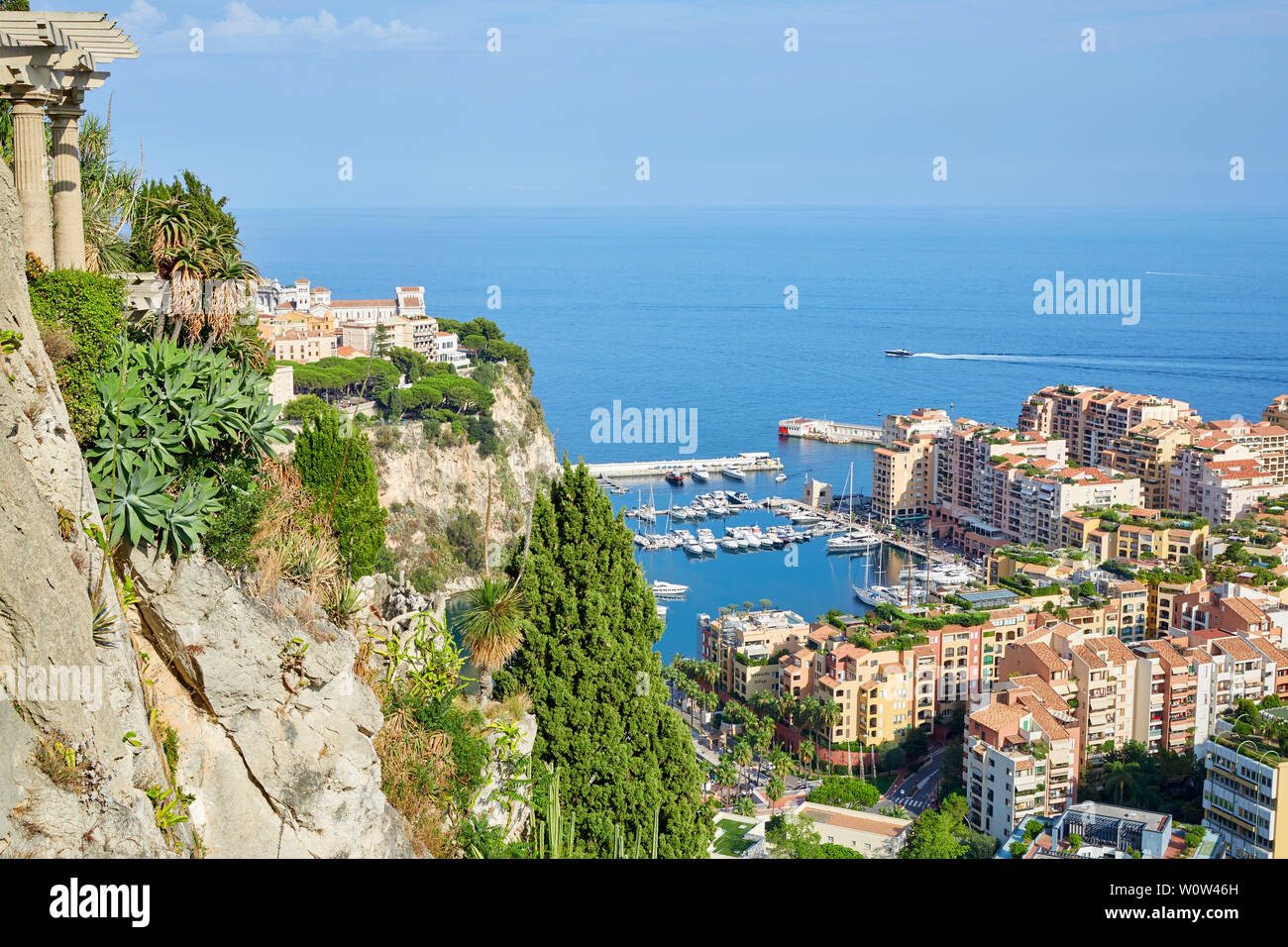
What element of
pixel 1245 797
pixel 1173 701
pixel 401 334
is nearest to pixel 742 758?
pixel 1173 701

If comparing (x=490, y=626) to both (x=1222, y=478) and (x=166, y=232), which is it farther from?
(x=1222, y=478)

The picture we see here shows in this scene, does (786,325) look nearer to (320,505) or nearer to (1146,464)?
(1146,464)

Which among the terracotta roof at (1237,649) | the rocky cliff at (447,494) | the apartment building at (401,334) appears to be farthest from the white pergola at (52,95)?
the apartment building at (401,334)

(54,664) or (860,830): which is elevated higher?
(54,664)

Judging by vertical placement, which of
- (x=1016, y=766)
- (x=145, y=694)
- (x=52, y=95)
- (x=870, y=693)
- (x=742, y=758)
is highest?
(x=52, y=95)

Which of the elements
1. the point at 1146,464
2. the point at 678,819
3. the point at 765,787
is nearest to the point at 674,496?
the point at 1146,464

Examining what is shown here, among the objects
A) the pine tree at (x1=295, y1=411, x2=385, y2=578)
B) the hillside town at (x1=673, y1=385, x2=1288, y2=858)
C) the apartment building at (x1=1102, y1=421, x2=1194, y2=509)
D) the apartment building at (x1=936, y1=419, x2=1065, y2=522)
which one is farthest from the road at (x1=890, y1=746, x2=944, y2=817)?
the apartment building at (x1=1102, y1=421, x2=1194, y2=509)
